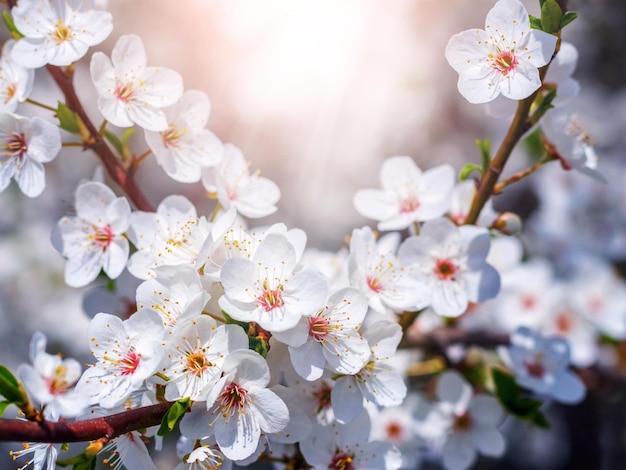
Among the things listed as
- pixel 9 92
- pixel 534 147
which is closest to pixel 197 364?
pixel 9 92

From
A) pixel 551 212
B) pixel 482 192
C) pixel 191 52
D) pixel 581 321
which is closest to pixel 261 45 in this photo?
pixel 191 52

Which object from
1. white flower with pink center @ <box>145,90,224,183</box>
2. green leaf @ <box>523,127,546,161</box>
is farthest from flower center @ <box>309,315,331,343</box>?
green leaf @ <box>523,127,546,161</box>

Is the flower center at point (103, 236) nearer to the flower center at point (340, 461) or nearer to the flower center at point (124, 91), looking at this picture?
the flower center at point (124, 91)

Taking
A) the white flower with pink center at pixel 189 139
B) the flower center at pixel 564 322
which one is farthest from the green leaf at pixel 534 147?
the white flower with pink center at pixel 189 139

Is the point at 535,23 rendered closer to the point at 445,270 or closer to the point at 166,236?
the point at 445,270

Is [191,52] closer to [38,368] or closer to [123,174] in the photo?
[123,174]
